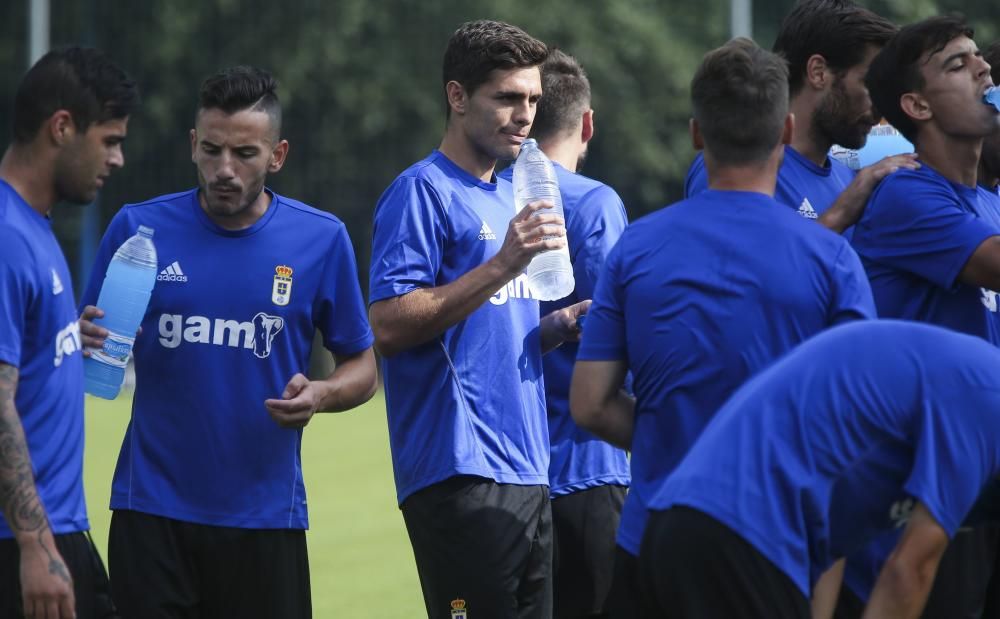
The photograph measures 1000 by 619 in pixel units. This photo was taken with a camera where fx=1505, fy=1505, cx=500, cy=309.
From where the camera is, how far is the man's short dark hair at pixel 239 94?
15.9 ft

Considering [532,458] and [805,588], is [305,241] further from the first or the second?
[805,588]

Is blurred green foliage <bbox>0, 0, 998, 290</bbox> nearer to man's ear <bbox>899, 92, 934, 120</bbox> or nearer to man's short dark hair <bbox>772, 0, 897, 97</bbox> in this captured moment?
man's short dark hair <bbox>772, 0, 897, 97</bbox>

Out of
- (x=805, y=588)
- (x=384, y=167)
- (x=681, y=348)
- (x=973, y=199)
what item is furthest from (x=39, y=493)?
(x=384, y=167)

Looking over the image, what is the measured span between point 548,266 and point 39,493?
6.13 feet

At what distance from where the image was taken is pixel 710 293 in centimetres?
359

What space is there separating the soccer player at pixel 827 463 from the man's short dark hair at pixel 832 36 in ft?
6.66

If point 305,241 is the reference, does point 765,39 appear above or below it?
above

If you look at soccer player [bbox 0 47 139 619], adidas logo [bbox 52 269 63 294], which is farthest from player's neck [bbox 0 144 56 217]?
adidas logo [bbox 52 269 63 294]

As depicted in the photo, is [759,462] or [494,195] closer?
[759,462]

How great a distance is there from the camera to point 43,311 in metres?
3.86

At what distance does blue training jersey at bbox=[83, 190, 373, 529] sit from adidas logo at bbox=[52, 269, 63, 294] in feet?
2.64

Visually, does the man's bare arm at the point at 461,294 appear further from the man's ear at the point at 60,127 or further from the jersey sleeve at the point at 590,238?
the man's ear at the point at 60,127

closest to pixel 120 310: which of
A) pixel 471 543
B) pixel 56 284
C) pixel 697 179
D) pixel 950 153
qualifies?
pixel 56 284

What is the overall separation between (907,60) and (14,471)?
287cm
